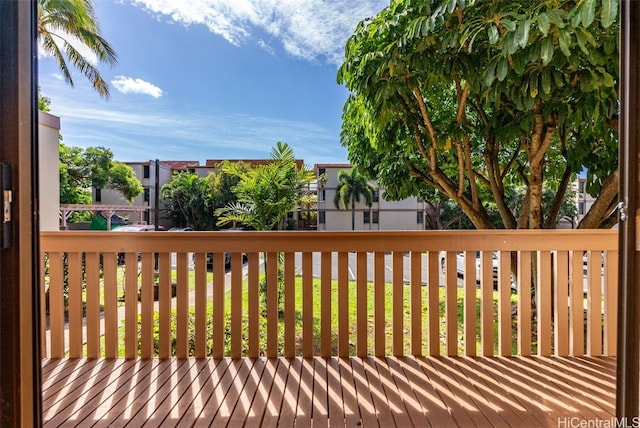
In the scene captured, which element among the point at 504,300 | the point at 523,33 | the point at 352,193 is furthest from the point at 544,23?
the point at 352,193

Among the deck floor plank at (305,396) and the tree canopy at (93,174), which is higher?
the tree canopy at (93,174)

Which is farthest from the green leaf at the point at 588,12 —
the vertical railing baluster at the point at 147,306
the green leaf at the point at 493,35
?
the vertical railing baluster at the point at 147,306

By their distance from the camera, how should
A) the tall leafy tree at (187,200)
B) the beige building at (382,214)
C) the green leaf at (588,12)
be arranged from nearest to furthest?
the green leaf at (588,12) < the tall leafy tree at (187,200) < the beige building at (382,214)

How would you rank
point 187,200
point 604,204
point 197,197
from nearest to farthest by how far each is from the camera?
point 604,204 → point 187,200 → point 197,197

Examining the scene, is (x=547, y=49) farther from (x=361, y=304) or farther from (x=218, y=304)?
(x=218, y=304)

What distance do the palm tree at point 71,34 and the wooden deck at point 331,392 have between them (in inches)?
224

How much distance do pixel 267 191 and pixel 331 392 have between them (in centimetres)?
250

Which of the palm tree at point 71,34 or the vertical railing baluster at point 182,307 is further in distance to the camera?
the palm tree at point 71,34

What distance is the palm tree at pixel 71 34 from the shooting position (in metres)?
6.43

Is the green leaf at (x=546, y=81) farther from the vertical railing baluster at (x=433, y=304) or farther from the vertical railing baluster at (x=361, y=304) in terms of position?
the vertical railing baluster at (x=361, y=304)

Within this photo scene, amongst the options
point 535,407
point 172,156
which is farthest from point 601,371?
point 172,156

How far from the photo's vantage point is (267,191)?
12.3ft

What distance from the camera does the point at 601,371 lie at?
1.86 metres

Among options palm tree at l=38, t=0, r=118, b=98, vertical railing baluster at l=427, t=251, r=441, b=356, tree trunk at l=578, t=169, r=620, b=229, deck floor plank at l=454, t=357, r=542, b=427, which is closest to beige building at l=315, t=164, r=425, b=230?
palm tree at l=38, t=0, r=118, b=98
